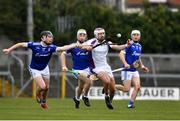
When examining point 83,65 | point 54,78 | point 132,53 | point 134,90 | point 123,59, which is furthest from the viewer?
point 54,78

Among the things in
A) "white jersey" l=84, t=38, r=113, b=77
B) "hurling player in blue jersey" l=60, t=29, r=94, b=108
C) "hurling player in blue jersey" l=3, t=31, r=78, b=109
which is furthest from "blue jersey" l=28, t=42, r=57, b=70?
"white jersey" l=84, t=38, r=113, b=77

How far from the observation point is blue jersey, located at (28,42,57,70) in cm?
2548

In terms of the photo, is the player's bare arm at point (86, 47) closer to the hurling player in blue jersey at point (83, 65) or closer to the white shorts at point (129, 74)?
the hurling player in blue jersey at point (83, 65)

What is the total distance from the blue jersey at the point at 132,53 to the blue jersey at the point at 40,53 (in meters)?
2.89

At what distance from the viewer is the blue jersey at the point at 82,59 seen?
26.3 m

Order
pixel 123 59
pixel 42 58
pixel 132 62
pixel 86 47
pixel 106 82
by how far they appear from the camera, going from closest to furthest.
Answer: pixel 86 47 → pixel 106 82 → pixel 42 58 → pixel 123 59 → pixel 132 62

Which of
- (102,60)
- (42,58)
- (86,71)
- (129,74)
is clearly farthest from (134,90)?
(42,58)

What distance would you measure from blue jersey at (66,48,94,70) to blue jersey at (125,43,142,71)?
5.21 ft

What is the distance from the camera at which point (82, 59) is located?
26328 mm

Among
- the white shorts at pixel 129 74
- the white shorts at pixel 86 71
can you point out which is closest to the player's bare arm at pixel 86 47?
the white shorts at pixel 86 71

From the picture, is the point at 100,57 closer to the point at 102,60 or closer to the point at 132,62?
the point at 102,60

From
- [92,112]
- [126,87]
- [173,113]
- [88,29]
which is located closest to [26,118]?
[92,112]

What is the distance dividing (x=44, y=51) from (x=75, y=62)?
49.1 inches

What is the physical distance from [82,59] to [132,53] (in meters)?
1.99
